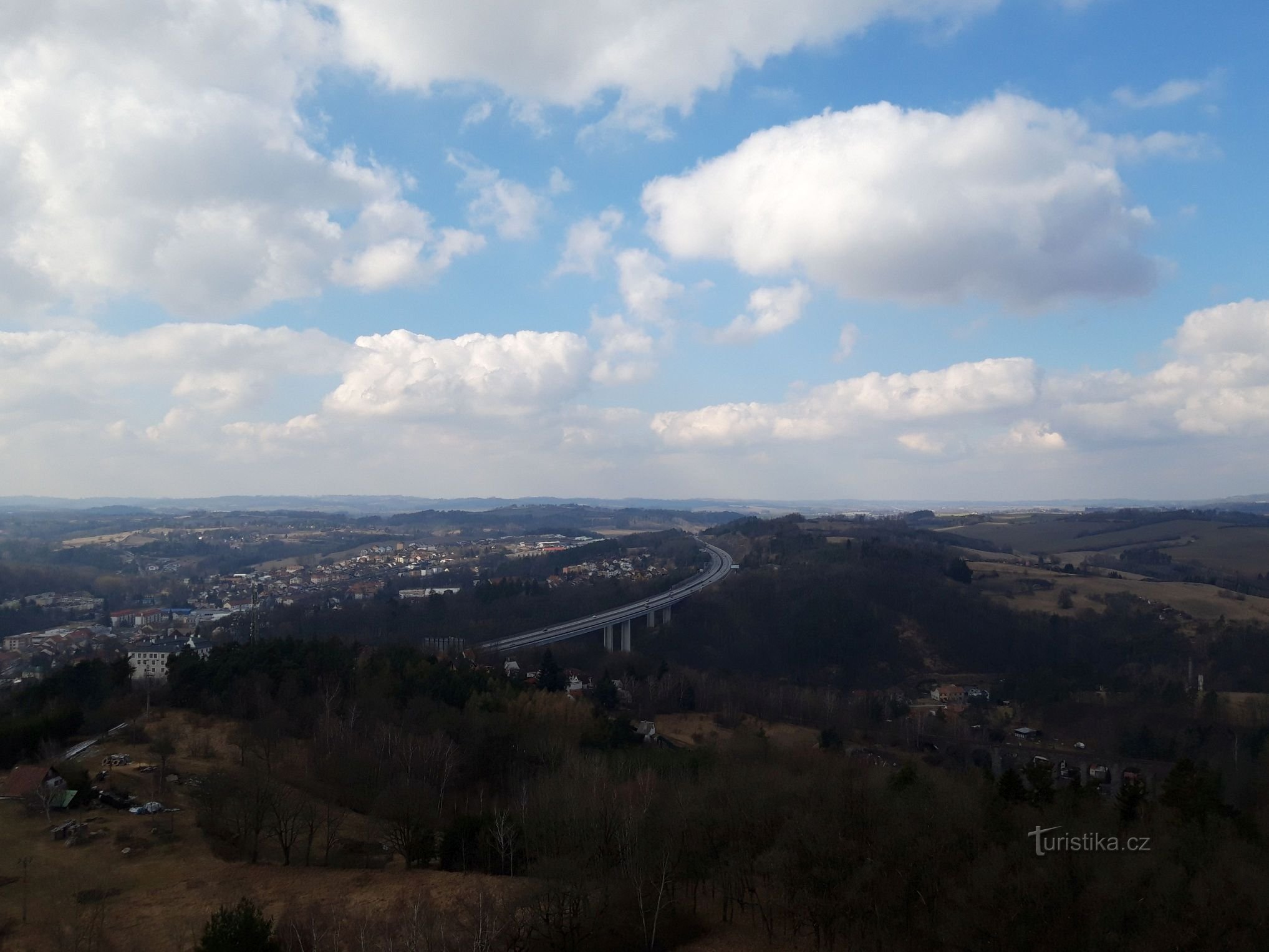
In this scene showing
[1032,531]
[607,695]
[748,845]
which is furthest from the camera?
[1032,531]

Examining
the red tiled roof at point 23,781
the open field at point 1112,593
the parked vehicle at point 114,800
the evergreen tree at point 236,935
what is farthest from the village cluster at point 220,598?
the open field at point 1112,593

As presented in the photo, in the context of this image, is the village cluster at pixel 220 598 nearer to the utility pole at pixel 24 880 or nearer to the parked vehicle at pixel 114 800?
the parked vehicle at pixel 114 800

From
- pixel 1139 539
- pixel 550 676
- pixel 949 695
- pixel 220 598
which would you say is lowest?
pixel 949 695

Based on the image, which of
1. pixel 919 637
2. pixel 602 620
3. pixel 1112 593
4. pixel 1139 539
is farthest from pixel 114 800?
pixel 1139 539

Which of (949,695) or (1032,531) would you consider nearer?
(949,695)

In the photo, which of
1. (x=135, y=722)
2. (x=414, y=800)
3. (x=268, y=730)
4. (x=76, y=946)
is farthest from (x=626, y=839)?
(x=135, y=722)

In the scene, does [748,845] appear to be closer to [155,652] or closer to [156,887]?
[156,887]

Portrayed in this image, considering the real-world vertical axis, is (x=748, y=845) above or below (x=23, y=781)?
above

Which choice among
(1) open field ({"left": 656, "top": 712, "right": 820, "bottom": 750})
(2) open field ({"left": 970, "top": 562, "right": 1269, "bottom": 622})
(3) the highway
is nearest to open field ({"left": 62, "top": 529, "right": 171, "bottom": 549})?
(3) the highway
